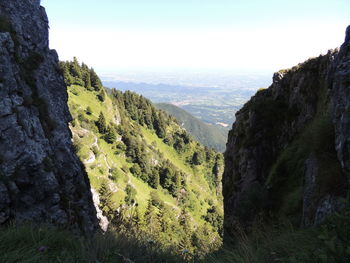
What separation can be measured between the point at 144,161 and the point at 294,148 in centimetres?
9682

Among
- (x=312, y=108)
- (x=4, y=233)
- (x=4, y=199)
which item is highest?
(x=312, y=108)

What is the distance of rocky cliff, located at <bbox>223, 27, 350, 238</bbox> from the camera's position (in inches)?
326

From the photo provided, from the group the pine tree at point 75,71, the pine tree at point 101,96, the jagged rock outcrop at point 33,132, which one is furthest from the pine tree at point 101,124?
the jagged rock outcrop at point 33,132

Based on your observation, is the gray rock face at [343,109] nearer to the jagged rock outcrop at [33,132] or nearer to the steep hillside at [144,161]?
the jagged rock outcrop at [33,132]

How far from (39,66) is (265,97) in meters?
21.1

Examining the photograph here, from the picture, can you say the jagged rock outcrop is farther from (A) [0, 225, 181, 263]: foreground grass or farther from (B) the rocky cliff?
(B) the rocky cliff

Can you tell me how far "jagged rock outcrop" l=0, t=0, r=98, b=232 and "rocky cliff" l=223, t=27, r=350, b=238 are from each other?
824 centimetres

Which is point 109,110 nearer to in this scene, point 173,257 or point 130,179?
point 130,179

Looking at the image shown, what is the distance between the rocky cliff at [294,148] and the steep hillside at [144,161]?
38.1 m

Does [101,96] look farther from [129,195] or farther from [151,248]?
[151,248]

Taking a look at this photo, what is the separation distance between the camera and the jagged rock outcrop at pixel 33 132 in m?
10.7

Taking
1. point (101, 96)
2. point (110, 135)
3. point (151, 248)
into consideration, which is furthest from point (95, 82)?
point (151, 248)

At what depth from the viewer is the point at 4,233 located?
5.41 m

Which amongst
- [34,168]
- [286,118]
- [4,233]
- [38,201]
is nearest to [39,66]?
[34,168]
